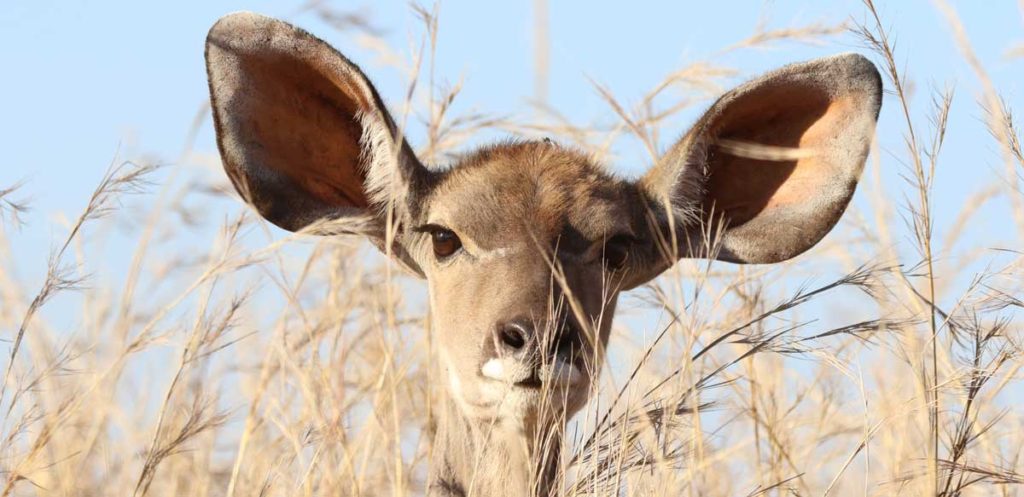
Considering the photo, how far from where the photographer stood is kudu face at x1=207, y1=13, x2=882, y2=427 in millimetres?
5348

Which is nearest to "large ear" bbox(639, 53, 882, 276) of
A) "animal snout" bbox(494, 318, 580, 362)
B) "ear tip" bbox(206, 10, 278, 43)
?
"animal snout" bbox(494, 318, 580, 362)

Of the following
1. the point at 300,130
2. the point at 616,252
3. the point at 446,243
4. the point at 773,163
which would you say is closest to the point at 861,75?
the point at 773,163

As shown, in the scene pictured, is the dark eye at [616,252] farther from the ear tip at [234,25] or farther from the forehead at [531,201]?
the ear tip at [234,25]

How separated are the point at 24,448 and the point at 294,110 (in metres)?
1.63

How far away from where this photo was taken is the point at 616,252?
570cm

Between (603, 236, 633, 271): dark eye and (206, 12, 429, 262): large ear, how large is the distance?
768 mm

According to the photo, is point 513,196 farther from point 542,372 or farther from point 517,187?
point 542,372

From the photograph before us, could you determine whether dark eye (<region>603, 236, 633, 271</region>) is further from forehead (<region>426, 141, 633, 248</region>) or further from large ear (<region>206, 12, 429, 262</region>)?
large ear (<region>206, 12, 429, 262</region>)

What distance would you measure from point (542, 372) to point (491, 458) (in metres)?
0.66

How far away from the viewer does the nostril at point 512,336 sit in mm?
4859

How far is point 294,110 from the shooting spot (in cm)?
597

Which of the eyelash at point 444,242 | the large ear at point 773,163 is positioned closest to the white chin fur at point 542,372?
the eyelash at point 444,242

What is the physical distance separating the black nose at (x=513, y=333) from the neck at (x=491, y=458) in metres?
0.27

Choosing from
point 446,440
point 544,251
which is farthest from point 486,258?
point 446,440
